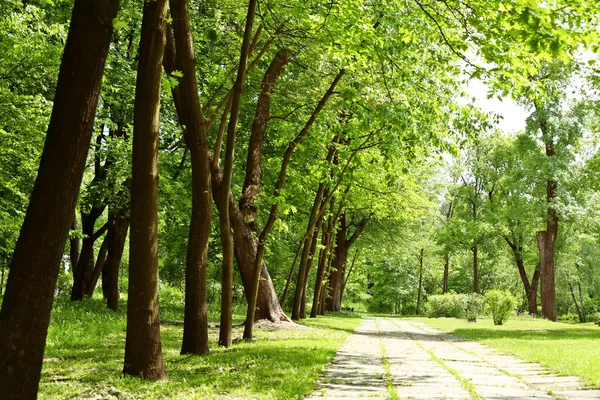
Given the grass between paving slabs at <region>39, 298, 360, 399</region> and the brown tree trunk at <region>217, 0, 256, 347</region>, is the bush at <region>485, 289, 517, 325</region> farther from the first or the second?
the brown tree trunk at <region>217, 0, 256, 347</region>

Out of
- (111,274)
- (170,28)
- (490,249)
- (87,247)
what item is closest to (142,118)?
(170,28)

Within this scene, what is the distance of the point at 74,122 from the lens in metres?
4.96

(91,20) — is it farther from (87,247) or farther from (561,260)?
(561,260)

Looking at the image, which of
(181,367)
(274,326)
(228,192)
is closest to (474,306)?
(274,326)

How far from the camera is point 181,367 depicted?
28.4ft

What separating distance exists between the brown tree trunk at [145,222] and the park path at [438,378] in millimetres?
2250

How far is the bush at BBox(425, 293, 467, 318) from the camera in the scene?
126 feet

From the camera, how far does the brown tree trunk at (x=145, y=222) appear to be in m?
7.28

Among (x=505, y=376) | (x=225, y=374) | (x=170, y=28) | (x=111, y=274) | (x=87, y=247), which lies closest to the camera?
(x=225, y=374)

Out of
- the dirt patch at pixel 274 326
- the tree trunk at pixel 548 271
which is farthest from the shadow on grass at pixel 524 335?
the tree trunk at pixel 548 271

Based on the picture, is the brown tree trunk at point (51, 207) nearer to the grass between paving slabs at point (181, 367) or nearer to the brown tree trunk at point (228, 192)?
the grass between paving slabs at point (181, 367)

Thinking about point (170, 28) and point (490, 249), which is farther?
point (490, 249)

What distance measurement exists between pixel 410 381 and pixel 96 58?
20.2ft

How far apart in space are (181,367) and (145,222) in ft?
8.53
